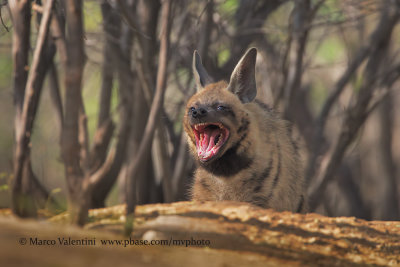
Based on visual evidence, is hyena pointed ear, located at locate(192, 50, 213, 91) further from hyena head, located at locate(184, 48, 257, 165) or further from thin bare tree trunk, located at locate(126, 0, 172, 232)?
thin bare tree trunk, located at locate(126, 0, 172, 232)

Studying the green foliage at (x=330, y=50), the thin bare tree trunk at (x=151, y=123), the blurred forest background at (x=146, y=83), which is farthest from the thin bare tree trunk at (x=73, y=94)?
the green foliage at (x=330, y=50)

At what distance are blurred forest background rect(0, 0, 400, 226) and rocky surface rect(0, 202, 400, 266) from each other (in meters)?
0.39

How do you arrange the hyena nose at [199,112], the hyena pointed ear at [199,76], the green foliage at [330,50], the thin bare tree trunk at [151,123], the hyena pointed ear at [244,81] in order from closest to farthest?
the thin bare tree trunk at [151,123] → the hyena nose at [199,112] → the hyena pointed ear at [244,81] → the hyena pointed ear at [199,76] → the green foliage at [330,50]

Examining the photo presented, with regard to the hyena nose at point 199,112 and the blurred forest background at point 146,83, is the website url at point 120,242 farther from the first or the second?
the hyena nose at point 199,112

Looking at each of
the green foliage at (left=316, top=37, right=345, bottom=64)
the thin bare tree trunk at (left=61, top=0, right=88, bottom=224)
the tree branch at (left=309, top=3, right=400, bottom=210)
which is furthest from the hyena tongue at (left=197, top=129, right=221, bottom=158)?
the green foliage at (left=316, top=37, right=345, bottom=64)

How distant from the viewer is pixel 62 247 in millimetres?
3168

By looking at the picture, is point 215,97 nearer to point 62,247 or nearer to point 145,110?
point 145,110

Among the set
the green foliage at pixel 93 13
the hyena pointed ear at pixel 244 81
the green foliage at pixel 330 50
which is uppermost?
the green foliage at pixel 330 50

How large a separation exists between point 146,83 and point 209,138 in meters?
1.07

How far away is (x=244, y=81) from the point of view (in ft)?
16.7

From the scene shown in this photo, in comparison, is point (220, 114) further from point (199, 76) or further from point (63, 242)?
point (63, 242)

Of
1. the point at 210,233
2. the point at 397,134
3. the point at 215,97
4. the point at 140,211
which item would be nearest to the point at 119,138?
the point at 215,97

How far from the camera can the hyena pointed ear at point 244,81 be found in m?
5.00

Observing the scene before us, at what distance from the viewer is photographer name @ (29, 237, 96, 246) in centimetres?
326
